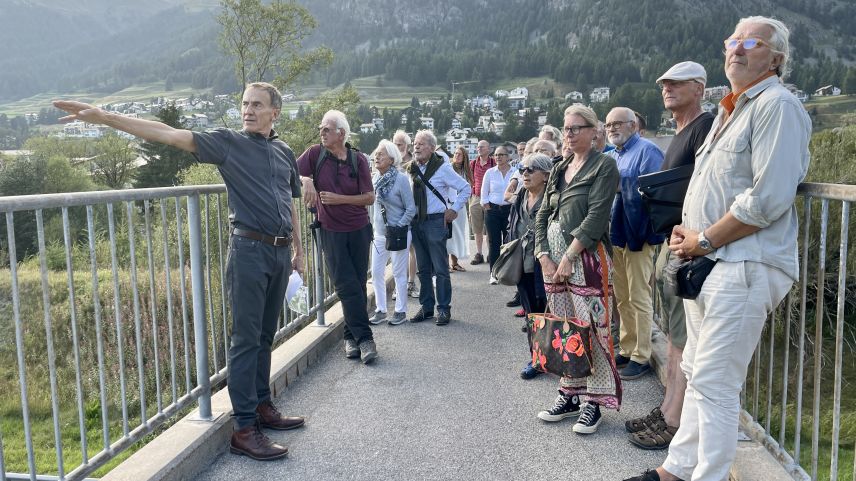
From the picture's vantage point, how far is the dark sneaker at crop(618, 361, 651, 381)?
4.92m

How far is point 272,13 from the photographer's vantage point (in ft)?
144

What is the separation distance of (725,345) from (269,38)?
4602 centimetres

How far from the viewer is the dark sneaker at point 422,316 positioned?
695 cm

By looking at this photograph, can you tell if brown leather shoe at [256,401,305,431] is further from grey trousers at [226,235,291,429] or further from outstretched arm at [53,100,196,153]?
outstretched arm at [53,100,196,153]

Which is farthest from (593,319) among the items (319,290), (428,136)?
(428,136)

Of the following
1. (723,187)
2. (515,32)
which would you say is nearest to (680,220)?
(723,187)

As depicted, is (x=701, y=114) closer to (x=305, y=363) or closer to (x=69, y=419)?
(x=305, y=363)

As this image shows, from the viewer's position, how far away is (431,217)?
279 inches

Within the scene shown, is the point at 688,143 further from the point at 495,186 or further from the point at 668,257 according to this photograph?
the point at 495,186

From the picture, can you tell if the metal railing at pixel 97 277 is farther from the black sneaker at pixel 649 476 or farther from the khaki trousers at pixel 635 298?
the khaki trousers at pixel 635 298

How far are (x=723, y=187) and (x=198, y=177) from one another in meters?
43.4

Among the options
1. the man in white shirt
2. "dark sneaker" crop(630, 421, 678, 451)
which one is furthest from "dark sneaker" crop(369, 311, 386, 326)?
"dark sneaker" crop(630, 421, 678, 451)

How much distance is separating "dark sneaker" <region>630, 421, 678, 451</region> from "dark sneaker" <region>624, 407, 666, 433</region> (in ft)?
0.10

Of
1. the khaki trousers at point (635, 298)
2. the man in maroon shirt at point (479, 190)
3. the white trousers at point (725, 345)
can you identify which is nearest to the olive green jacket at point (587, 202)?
the khaki trousers at point (635, 298)
